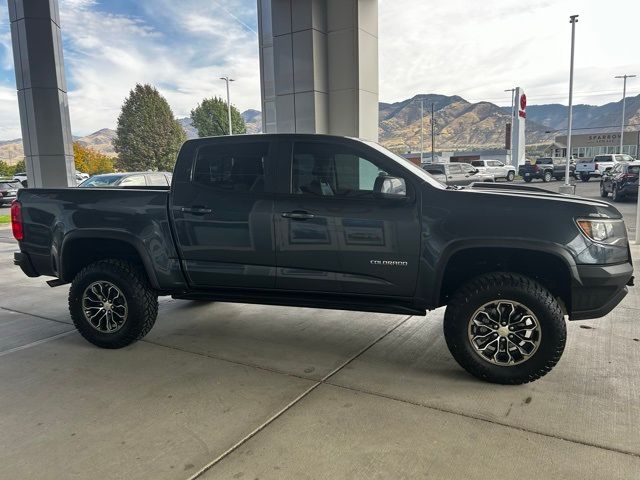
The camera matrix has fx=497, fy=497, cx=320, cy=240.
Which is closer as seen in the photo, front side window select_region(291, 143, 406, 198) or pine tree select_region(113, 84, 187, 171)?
front side window select_region(291, 143, 406, 198)

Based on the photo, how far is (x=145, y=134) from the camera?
201 feet

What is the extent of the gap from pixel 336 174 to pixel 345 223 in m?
0.45

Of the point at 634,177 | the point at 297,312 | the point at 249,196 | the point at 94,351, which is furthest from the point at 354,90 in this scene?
the point at 634,177

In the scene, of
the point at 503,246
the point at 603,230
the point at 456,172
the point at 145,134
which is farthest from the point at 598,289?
the point at 145,134

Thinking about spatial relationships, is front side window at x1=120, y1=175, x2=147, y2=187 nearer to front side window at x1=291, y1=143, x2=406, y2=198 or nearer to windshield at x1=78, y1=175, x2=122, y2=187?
windshield at x1=78, y1=175, x2=122, y2=187

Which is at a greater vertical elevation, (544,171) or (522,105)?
(522,105)

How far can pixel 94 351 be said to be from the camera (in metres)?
4.55

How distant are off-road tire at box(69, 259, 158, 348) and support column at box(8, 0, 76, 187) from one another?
1238cm

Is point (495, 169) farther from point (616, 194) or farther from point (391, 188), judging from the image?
point (391, 188)

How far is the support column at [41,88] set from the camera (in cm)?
1449

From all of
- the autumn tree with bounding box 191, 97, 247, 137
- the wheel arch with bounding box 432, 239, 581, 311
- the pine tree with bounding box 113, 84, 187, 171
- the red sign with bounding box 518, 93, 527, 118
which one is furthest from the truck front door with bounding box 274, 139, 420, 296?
the autumn tree with bounding box 191, 97, 247, 137

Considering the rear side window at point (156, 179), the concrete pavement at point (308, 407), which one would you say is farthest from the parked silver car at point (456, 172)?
the concrete pavement at point (308, 407)

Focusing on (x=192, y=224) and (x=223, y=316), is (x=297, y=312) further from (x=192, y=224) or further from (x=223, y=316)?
(x=192, y=224)

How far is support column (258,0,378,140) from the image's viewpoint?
33.1 ft
